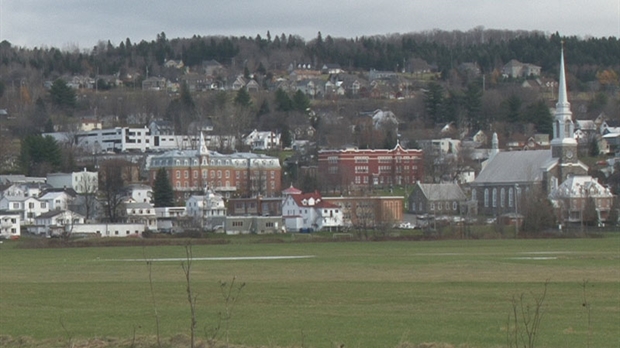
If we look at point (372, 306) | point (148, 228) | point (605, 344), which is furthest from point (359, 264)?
point (148, 228)

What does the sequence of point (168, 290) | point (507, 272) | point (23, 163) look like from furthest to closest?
point (23, 163) < point (507, 272) < point (168, 290)

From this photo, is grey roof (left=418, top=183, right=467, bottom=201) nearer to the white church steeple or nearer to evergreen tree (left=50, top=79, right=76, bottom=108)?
the white church steeple

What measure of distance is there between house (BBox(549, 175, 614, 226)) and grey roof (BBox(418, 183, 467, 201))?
11054mm

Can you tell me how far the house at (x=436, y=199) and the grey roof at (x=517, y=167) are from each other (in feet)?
11.4

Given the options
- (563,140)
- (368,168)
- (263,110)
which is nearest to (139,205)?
(368,168)

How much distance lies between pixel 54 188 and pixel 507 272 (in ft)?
302

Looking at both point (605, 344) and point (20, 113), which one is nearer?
point (605, 344)

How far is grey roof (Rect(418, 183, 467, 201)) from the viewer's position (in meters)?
128

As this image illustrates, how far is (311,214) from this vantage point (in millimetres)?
113625

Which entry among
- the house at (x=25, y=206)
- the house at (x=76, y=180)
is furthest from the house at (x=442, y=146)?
the house at (x=25, y=206)

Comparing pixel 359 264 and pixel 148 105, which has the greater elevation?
pixel 148 105

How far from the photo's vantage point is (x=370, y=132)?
17250 cm

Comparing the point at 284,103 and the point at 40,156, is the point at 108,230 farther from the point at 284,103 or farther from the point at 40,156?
the point at 284,103

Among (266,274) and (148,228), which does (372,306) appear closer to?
(266,274)
